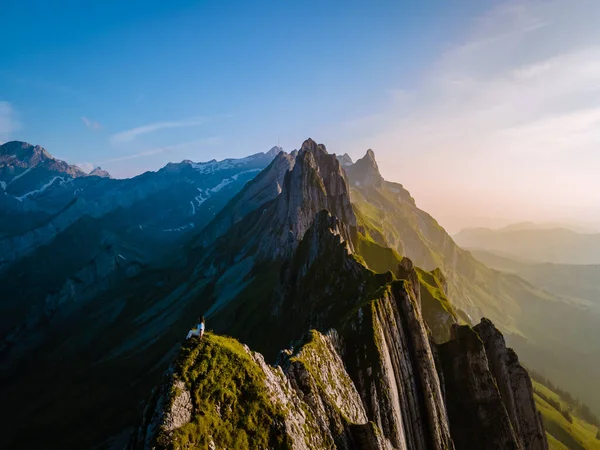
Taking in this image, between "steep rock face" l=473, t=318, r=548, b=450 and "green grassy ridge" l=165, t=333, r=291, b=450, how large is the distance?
55321 mm

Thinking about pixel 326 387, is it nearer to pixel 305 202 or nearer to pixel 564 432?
pixel 305 202

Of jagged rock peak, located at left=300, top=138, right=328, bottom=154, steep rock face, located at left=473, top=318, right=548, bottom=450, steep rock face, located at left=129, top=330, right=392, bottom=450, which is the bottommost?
steep rock face, located at left=473, top=318, right=548, bottom=450

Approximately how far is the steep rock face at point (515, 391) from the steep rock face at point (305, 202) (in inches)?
2881

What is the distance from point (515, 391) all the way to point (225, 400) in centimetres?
6248

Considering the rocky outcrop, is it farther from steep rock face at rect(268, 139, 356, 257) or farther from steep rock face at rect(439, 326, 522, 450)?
steep rock face at rect(268, 139, 356, 257)

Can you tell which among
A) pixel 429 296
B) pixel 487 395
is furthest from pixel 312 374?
pixel 429 296

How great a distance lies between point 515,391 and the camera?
213 feet

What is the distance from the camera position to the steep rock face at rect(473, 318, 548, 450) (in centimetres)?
6259

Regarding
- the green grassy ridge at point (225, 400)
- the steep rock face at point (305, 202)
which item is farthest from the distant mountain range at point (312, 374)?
the steep rock face at point (305, 202)

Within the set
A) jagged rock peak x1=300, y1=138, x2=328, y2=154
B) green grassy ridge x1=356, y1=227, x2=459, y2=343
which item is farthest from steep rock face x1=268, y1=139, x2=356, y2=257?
green grassy ridge x1=356, y1=227, x2=459, y2=343

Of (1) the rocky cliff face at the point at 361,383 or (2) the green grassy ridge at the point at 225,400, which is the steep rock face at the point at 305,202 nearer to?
(1) the rocky cliff face at the point at 361,383

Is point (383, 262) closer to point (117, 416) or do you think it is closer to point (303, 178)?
point (303, 178)

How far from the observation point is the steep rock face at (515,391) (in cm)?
6259

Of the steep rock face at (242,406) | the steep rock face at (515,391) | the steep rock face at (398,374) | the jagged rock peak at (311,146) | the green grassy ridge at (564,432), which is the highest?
the jagged rock peak at (311,146)
